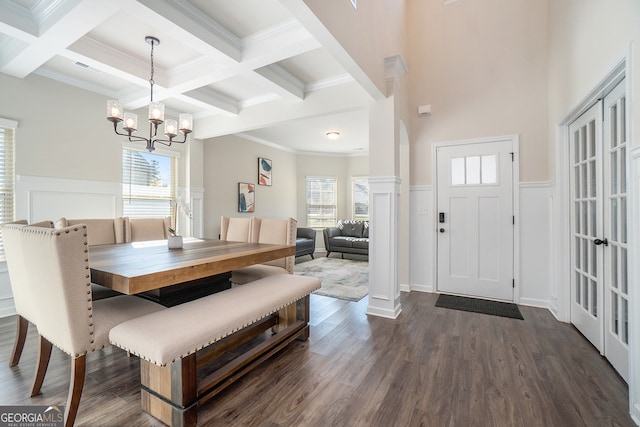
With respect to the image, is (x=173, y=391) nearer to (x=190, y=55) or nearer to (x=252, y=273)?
(x=252, y=273)

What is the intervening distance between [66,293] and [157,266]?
401 mm

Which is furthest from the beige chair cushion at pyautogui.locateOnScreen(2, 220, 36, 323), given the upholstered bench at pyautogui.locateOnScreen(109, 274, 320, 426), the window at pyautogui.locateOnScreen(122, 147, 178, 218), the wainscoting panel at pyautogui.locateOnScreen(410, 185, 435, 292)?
the wainscoting panel at pyautogui.locateOnScreen(410, 185, 435, 292)

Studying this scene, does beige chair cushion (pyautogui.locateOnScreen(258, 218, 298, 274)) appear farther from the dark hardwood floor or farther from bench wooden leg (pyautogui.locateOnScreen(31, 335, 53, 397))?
bench wooden leg (pyautogui.locateOnScreen(31, 335, 53, 397))

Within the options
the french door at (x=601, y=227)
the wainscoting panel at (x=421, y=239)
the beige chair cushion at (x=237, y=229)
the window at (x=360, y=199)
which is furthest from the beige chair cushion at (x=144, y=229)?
the window at (x=360, y=199)

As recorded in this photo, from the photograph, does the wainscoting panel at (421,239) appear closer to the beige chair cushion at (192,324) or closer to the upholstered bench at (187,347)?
the beige chair cushion at (192,324)

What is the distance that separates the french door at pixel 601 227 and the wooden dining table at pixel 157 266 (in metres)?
2.42

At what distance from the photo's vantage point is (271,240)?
310cm

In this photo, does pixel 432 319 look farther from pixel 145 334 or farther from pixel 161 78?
pixel 161 78

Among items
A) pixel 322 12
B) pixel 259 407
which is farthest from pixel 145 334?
pixel 322 12

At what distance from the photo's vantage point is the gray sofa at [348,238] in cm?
634

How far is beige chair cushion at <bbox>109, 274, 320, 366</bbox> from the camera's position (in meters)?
1.31

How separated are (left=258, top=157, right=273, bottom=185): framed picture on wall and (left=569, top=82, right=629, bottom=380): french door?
5.26m

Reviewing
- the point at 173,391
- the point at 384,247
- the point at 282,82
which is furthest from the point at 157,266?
the point at 282,82

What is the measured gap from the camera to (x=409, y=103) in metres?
3.96
